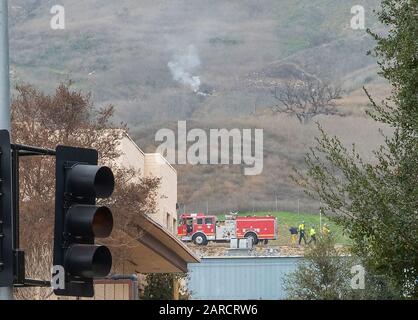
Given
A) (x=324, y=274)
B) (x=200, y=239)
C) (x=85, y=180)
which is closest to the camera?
(x=85, y=180)

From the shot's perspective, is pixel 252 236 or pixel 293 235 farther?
pixel 293 235

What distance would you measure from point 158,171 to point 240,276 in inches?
1976

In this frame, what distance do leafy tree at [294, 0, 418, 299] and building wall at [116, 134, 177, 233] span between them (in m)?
23.5

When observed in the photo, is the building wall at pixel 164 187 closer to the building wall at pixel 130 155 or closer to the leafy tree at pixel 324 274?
the building wall at pixel 130 155

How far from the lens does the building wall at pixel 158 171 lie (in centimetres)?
4688

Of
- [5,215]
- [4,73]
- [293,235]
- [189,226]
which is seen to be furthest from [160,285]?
[293,235]

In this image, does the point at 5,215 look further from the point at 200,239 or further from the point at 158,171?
the point at 200,239

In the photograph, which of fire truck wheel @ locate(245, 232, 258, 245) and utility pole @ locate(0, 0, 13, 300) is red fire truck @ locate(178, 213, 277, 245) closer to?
fire truck wheel @ locate(245, 232, 258, 245)

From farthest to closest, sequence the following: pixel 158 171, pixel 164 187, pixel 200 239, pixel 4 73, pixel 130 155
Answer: pixel 200 239 → pixel 164 187 → pixel 158 171 → pixel 130 155 → pixel 4 73

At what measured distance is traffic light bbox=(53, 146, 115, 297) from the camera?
9.93 meters

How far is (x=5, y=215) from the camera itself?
32.5 ft

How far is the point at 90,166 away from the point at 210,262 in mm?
95080

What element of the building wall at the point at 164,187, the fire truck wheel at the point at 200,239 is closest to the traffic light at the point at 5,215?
the building wall at the point at 164,187

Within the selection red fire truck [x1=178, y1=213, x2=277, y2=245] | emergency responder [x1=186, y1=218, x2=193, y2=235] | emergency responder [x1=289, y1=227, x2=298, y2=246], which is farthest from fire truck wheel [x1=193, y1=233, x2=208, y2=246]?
emergency responder [x1=289, y1=227, x2=298, y2=246]
